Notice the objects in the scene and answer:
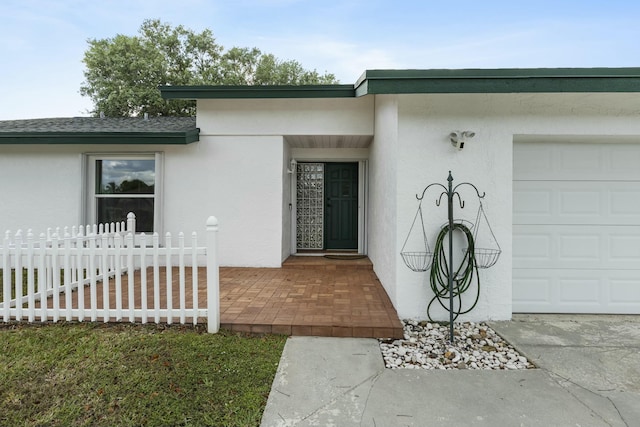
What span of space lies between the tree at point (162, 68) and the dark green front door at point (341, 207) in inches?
512

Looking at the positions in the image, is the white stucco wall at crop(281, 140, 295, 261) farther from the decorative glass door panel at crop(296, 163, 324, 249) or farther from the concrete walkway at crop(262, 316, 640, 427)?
the concrete walkway at crop(262, 316, 640, 427)

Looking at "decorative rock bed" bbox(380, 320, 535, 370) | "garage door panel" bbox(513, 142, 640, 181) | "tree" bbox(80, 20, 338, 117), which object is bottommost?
"decorative rock bed" bbox(380, 320, 535, 370)

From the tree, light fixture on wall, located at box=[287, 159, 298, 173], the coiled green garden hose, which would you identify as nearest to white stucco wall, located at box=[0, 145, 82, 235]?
light fixture on wall, located at box=[287, 159, 298, 173]

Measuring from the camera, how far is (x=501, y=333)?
342cm

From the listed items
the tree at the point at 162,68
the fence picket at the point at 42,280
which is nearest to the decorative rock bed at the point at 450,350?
the fence picket at the point at 42,280

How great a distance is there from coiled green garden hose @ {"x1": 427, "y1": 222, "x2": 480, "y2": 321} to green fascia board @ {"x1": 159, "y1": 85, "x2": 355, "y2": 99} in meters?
3.15

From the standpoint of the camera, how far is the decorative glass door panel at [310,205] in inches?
299

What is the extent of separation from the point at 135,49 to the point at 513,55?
1805 cm

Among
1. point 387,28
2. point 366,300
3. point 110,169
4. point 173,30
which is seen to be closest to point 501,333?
point 366,300

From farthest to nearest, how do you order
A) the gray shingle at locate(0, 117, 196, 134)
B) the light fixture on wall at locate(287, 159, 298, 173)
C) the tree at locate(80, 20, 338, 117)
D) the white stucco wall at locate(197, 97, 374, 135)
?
the tree at locate(80, 20, 338, 117), the light fixture on wall at locate(287, 159, 298, 173), the gray shingle at locate(0, 117, 196, 134), the white stucco wall at locate(197, 97, 374, 135)

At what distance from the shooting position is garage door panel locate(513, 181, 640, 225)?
4020 mm

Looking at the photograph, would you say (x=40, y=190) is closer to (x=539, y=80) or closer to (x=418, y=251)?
(x=418, y=251)

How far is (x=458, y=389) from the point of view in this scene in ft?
7.82

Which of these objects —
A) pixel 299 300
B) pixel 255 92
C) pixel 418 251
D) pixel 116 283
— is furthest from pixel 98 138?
pixel 418 251
